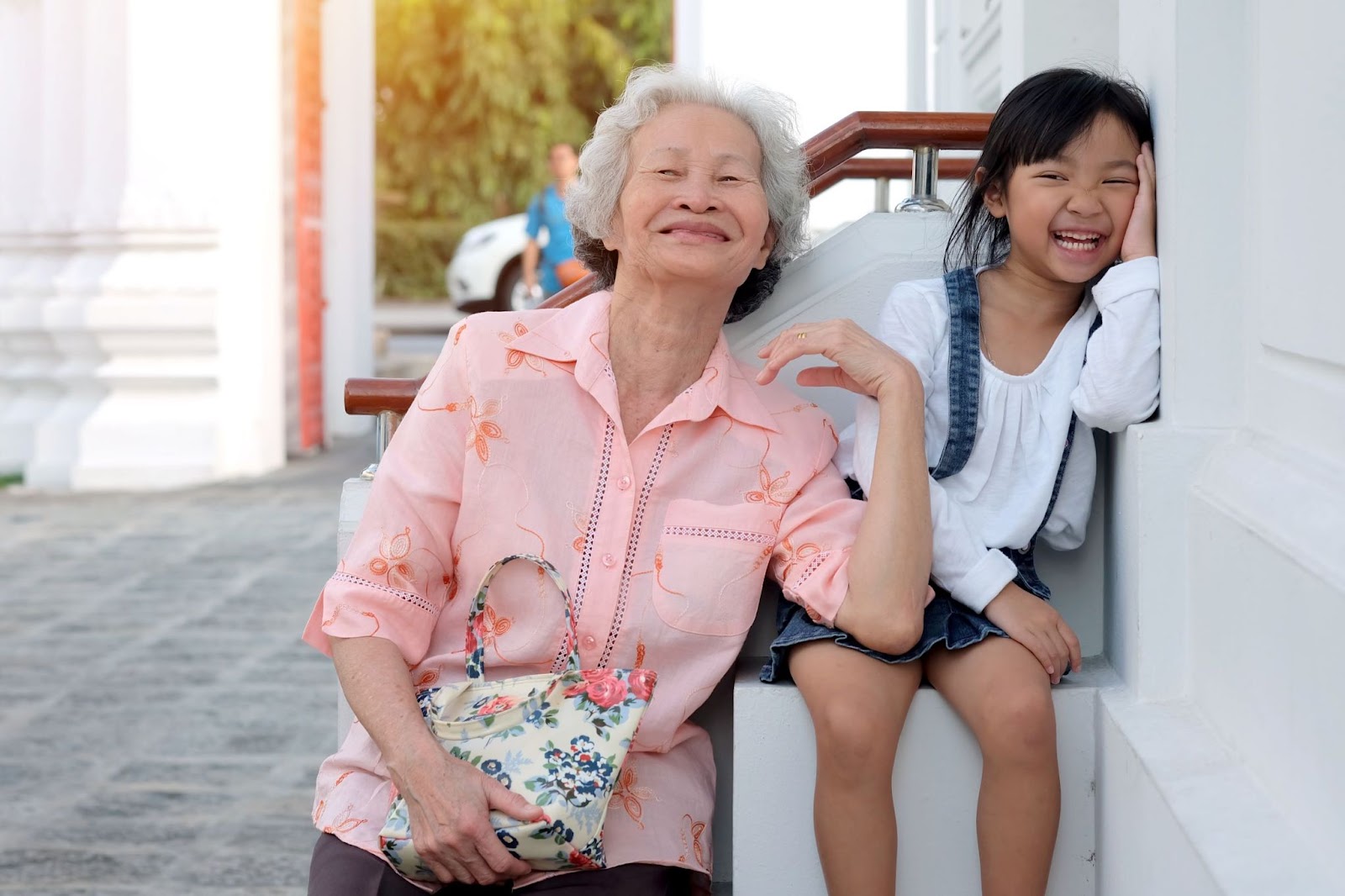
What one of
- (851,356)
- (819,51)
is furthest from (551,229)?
(851,356)

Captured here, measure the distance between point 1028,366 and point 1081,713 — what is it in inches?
20.9

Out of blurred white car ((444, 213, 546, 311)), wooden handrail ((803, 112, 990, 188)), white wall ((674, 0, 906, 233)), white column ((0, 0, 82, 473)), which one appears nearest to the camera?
wooden handrail ((803, 112, 990, 188))

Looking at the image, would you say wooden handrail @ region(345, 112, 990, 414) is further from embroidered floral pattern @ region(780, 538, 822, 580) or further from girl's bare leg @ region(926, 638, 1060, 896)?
girl's bare leg @ region(926, 638, 1060, 896)

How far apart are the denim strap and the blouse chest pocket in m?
0.29

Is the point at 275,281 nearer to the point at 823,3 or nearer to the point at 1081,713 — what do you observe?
the point at 823,3

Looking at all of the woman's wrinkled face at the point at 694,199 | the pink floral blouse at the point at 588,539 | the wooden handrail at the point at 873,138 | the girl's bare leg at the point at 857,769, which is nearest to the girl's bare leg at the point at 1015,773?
the girl's bare leg at the point at 857,769

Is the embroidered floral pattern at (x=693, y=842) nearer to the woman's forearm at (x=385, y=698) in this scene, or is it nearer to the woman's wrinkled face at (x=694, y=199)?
the woman's forearm at (x=385, y=698)

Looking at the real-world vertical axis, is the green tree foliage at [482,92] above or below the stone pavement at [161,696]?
A: above

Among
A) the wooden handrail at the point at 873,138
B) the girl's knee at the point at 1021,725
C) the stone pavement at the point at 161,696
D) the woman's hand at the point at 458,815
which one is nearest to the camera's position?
the woman's hand at the point at 458,815

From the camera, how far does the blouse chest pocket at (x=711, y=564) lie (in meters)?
2.20

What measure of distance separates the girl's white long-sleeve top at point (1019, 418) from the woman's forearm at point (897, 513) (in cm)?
6

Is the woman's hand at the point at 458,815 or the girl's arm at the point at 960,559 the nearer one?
the woman's hand at the point at 458,815

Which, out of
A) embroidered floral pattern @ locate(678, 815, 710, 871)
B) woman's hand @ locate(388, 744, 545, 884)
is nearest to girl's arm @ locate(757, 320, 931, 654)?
embroidered floral pattern @ locate(678, 815, 710, 871)

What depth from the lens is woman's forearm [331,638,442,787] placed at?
202 cm
